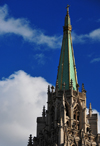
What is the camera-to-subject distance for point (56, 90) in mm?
67688

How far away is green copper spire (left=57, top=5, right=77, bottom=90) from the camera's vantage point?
225ft

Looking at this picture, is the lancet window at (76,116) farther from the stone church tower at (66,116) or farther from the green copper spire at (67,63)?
the green copper spire at (67,63)

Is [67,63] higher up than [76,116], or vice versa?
[67,63]

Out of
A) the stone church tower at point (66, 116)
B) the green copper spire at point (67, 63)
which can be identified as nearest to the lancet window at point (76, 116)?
the stone church tower at point (66, 116)

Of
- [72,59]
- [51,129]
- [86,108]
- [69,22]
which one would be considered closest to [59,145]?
[51,129]

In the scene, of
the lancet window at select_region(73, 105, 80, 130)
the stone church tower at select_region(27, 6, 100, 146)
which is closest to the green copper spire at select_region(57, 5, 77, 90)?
the stone church tower at select_region(27, 6, 100, 146)

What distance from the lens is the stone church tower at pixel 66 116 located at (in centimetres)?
6419

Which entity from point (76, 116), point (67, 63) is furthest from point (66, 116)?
point (67, 63)

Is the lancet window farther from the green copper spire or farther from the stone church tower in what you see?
the green copper spire

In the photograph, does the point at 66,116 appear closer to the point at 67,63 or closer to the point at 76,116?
the point at 76,116

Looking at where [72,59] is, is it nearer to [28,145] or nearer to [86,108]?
[86,108]

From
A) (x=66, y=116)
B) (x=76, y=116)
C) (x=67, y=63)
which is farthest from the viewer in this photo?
(x=67, y=63)

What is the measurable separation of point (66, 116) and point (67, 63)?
7.99 meters

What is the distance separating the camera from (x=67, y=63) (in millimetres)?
69812
